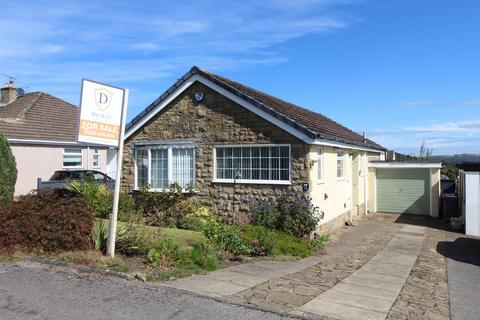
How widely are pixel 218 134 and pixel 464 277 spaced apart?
26.8 ft

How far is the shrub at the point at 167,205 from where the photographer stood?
47.1ft

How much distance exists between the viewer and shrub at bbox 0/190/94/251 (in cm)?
923

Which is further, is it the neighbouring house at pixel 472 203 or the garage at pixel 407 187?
the garage at pixel 407 187

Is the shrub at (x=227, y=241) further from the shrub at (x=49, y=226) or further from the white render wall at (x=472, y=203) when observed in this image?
the white render wall at (x=472, y=203)

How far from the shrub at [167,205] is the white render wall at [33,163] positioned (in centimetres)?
986

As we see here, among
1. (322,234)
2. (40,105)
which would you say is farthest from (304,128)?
(40,105)

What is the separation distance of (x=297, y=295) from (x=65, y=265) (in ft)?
14.0

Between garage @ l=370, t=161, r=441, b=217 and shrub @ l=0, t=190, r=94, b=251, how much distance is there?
14.9 metres

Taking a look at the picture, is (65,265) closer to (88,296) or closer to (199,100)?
(88,296)

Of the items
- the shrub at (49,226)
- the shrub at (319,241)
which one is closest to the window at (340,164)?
the shrub at (319,241)

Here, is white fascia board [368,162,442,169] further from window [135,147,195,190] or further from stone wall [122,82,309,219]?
window [135,147,195,190]

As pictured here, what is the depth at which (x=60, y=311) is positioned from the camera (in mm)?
5969

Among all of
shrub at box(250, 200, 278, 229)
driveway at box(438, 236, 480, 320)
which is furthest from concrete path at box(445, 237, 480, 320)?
shrub at box(250, 200, 278, 229)

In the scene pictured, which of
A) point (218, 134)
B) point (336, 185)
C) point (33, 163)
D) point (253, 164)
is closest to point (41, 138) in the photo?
point (33, 163)
